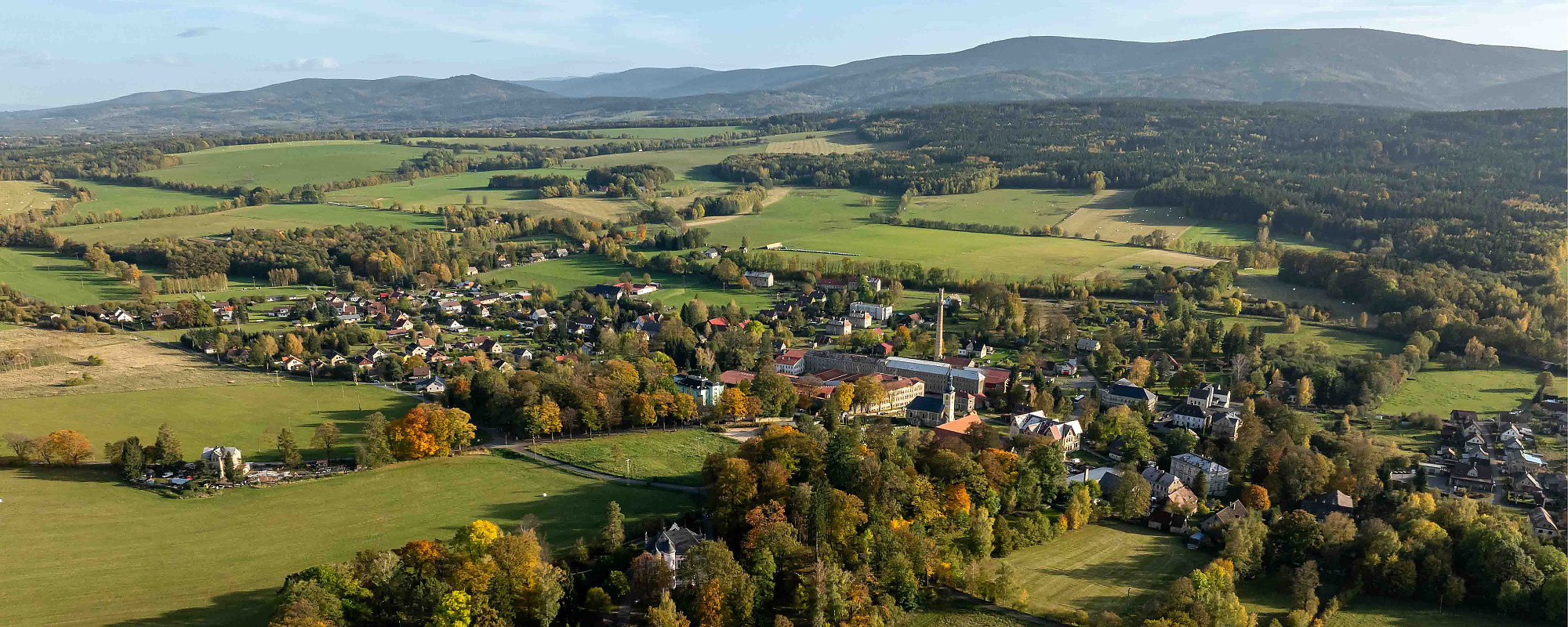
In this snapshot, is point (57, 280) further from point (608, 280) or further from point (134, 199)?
point (134, 199)

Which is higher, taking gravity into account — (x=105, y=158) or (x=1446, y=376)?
(x=105, y=158)

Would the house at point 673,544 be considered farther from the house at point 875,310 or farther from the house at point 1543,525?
the house at point 875,310

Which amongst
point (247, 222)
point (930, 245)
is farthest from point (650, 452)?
point (247, 222)

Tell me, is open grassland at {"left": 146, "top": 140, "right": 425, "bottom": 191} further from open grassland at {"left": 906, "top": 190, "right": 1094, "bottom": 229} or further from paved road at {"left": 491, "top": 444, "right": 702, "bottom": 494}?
paved road at {"left": 491, "top": 444, "right": 702, "bottom": 494}

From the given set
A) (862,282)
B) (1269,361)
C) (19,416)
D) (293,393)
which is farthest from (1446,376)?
(19,416)

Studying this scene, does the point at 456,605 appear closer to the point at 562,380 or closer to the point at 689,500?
the point at 689,500

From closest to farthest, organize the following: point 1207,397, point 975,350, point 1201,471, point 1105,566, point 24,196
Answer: point 1105,566, point 1201,471, point 1207,397, point 975,350, point 24,196
